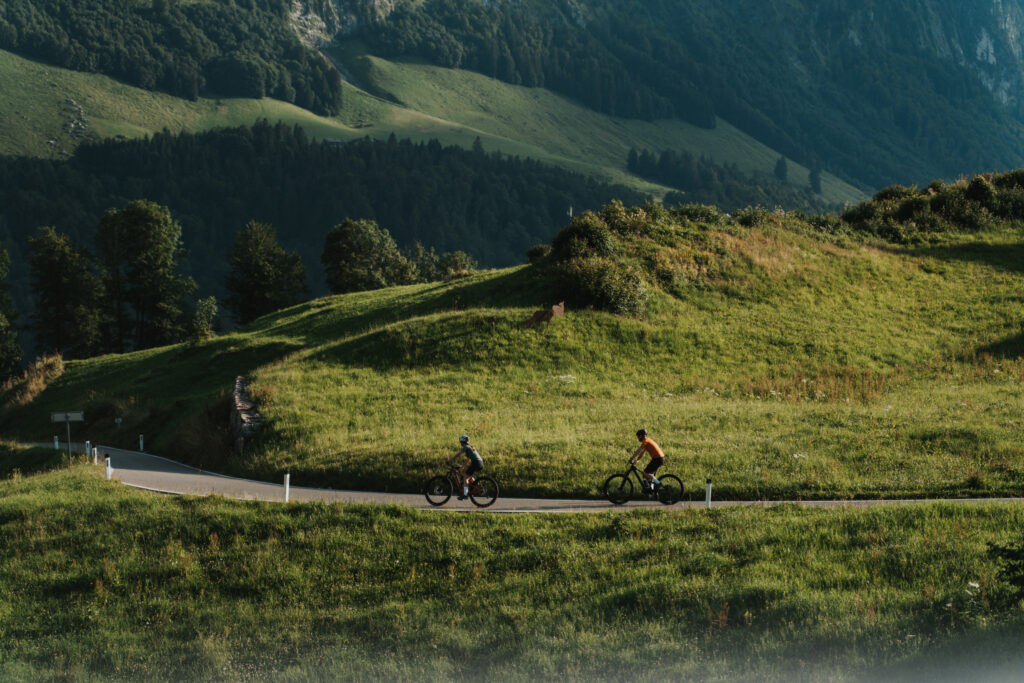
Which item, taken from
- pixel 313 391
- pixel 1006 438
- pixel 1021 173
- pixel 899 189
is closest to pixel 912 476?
pixel 1006 438

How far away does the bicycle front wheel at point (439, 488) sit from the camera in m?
23.2

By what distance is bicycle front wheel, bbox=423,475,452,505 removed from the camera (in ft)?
76.2

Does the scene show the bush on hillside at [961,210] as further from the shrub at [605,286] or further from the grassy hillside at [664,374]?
the shrub at [605,286]

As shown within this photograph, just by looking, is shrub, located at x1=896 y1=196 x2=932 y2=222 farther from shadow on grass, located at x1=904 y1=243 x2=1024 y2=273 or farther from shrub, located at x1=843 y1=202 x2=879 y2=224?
shadow on grass, located at x1=904 y1=243 x2=1024 y2=273

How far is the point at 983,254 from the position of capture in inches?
2184

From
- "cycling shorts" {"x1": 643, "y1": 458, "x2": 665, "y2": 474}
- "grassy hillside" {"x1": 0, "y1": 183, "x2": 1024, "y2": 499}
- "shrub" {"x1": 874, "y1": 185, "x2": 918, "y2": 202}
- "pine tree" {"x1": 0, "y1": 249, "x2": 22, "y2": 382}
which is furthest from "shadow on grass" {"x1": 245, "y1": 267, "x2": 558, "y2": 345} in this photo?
"pine tree" {"x1": 0, "y1": 249, "x2": 22, "y2": 382}

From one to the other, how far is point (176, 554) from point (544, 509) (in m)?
9.17

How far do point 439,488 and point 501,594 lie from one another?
6.02m

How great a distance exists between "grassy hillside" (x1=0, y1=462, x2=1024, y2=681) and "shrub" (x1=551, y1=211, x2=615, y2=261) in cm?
2728

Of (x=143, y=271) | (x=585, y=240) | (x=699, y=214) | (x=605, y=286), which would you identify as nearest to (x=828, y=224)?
(x=699, y=214)

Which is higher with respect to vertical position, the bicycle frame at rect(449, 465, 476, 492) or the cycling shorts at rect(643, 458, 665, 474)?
the cycling shorts at rect(643, 458, 665, 474)

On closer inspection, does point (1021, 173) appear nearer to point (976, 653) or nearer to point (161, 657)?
point (976, 653)

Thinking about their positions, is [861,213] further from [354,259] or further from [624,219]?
[354,259]

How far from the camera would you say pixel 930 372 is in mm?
38625
